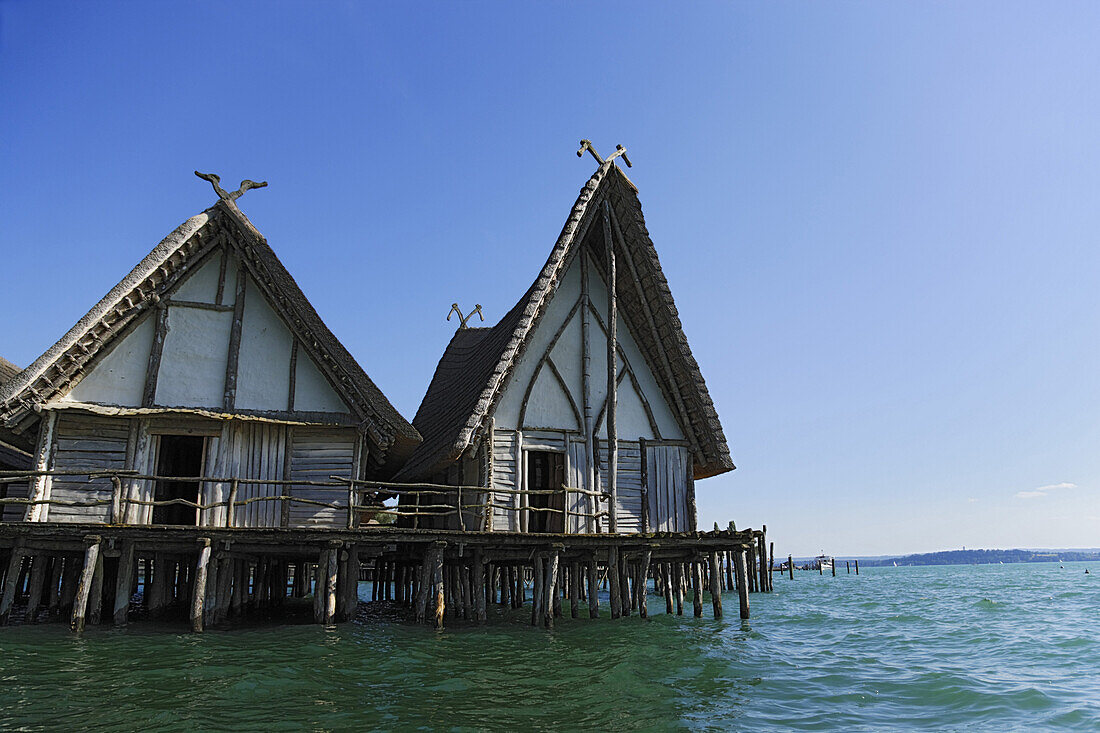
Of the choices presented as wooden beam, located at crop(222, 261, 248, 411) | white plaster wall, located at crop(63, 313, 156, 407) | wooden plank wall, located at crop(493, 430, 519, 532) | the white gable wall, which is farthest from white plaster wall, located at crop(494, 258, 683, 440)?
white plaster wall, located at crop(63, 313, 156, 407)

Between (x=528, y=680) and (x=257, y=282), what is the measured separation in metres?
10.4

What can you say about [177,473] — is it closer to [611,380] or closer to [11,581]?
[11,581]

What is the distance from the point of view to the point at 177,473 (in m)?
20.5

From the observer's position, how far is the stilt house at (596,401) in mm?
17469

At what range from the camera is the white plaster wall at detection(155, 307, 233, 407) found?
16234mm

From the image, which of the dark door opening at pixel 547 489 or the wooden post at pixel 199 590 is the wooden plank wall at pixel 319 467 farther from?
the dark door opening at pixel 547 489

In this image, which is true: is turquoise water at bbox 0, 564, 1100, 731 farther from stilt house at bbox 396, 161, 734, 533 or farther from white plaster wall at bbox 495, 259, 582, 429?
white plaster wall at bbox 495, 259, 582, 429

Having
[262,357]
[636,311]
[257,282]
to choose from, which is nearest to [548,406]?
[636,311]

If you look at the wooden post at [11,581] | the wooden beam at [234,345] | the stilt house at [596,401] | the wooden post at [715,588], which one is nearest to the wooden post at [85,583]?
the wooden post at [11,581]

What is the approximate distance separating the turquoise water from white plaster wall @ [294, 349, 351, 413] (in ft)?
14.6

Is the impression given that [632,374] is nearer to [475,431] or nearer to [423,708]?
[475,431]

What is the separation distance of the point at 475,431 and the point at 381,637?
4.45 metres

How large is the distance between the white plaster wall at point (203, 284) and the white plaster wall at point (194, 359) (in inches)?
11.8

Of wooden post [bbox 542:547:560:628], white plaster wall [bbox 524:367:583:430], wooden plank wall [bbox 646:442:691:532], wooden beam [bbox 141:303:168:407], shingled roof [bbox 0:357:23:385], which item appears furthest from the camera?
shingled roof [bbox 0:357:23:385]
